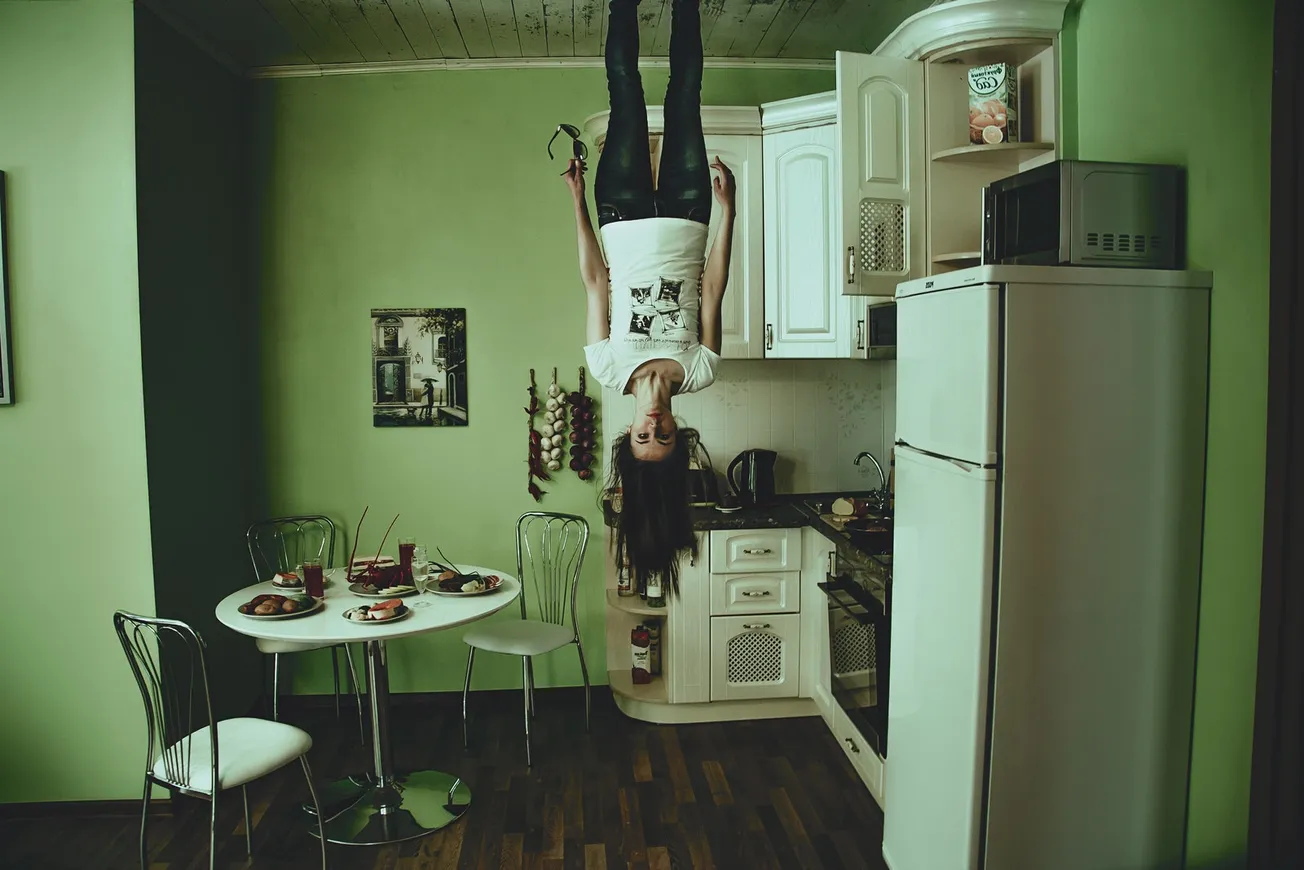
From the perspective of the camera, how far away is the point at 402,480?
12.3 ft

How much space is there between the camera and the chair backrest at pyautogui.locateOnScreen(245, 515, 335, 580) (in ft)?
12.2

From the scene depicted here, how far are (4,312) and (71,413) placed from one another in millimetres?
384

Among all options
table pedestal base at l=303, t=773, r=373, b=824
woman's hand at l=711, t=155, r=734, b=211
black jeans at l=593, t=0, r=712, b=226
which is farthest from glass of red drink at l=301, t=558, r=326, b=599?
woman's hand at l=711, t=155, r=734, b=211

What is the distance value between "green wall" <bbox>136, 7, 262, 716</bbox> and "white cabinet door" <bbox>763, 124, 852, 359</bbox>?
224cm

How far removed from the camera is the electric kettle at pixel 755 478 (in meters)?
3.70

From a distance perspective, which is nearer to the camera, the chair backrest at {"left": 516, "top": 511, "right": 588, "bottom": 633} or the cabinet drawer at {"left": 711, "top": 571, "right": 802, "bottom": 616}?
the cabinet drawer at {"left": 711, "top": 571, "right": 802, "bottom": 616}

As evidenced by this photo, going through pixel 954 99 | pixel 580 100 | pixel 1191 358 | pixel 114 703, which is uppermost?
pixel 580 100

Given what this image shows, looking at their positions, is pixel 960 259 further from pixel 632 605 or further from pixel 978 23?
pixel 632 605

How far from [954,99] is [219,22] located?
8.99 feet

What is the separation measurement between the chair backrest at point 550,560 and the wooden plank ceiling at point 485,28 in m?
2.01

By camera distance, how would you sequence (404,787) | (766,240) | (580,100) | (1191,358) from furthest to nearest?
(580,100) → (766,240) → (404,787) → (1191,358)

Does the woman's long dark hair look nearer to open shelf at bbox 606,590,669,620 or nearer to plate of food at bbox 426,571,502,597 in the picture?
plate of food at bbox 426,571,502,597

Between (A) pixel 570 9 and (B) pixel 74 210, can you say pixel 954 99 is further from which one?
(B) pixel 74 210

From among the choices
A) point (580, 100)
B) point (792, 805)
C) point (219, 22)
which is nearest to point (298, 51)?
point (219, 22)
